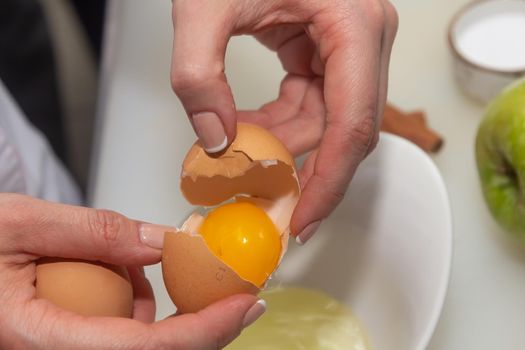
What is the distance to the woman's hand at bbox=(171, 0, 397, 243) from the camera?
2.49 ft

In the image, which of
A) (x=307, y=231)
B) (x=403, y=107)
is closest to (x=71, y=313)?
(x=307, y=231)

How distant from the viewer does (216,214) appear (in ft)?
2.74

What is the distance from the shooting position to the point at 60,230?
0.73m

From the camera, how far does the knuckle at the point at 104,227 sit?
741 millimetres

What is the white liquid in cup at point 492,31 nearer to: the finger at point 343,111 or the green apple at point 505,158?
the green apple at point 505,158

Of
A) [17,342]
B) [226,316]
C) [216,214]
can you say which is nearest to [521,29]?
[216,214]

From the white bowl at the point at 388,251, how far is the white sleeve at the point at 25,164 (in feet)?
1.45

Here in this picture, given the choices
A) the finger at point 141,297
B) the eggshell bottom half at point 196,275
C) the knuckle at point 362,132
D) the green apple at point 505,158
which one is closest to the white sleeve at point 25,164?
the finger at point 141,297

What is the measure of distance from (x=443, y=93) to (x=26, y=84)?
121cm

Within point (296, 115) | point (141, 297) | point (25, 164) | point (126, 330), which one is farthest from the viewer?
point (25, 164)

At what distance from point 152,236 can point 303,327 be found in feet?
1.01

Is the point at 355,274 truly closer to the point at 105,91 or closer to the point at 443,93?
the point at 443,93

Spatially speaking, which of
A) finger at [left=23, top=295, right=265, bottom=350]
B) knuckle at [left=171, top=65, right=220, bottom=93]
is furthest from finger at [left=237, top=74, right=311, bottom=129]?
finger at [left=23, top=295, right=265, bottom=350]

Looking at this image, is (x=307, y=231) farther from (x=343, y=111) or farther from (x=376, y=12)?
(x=376, y=12)
